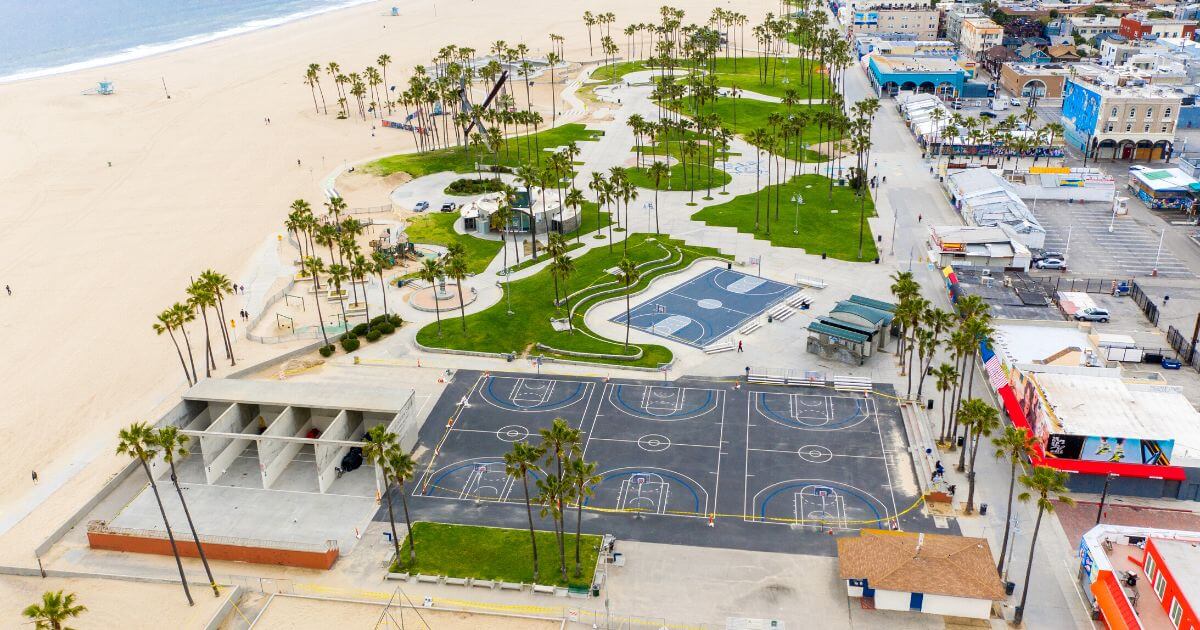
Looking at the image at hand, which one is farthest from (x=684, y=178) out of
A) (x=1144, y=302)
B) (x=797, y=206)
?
(x=1144, y=302)

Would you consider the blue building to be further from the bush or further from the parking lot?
the bush

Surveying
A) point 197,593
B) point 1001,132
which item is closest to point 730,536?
point 197,593

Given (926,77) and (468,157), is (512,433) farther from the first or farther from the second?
(926,77)

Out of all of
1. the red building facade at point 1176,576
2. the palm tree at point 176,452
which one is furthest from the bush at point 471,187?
the red building facade at point 1176,576

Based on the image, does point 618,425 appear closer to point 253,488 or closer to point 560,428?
point 560,428

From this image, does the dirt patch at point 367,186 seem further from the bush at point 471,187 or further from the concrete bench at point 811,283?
the concrete bench at point 811,283

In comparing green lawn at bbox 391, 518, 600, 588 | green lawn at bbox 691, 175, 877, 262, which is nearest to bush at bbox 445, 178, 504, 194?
green lawn at bbox 691, 175, 877, 262
